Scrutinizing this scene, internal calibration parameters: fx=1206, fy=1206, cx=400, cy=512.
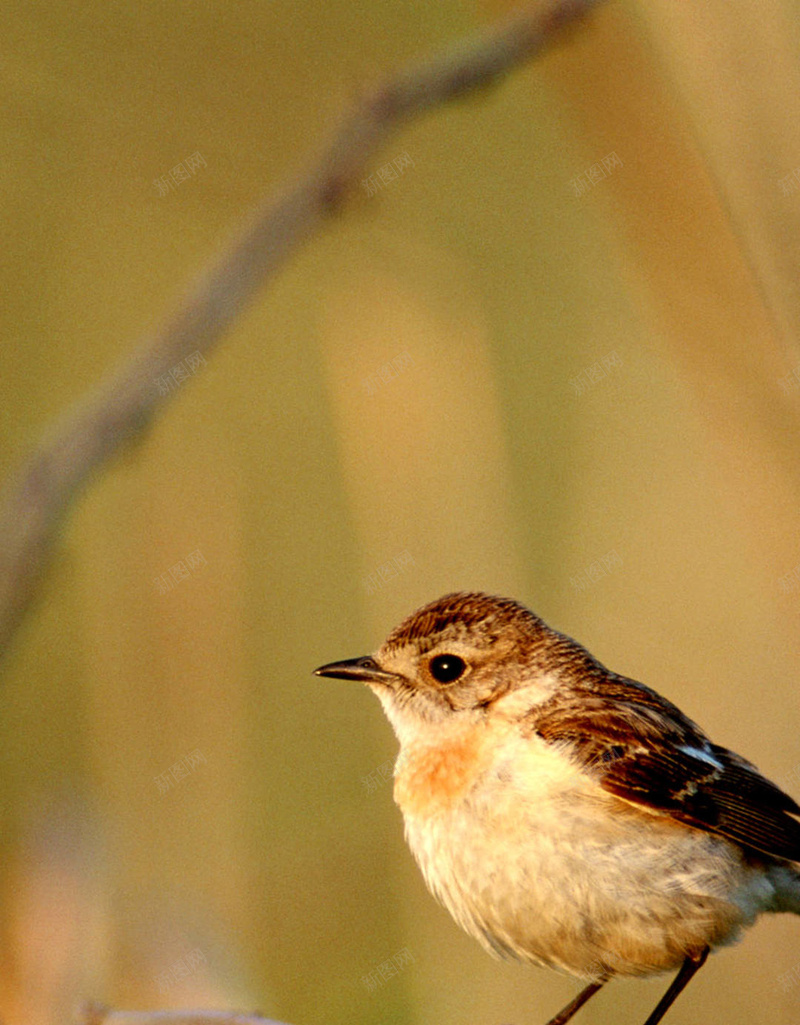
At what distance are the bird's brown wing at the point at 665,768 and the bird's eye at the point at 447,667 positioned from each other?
0.89 feet

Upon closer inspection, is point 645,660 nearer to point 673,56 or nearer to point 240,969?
point 240,969

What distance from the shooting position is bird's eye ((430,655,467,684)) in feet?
12.1

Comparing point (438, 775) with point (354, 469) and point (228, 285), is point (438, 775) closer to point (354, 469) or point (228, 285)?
point (354, 469)

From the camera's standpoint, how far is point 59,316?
4578mm

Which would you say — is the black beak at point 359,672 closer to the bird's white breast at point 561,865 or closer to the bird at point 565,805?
the bird at point 565,805

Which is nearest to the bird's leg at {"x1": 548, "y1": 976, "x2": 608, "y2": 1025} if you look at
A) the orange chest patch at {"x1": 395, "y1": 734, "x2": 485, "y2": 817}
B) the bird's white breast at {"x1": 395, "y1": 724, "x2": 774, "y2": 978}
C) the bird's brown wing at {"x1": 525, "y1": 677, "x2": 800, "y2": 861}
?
Result: the bird's white breast at {"x1": 395, "y1": 724, "x2": 774, "y2": 978}

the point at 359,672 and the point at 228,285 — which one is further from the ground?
the point at 228,285

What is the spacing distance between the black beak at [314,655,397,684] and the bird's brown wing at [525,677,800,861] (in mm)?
473

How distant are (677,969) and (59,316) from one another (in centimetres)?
313

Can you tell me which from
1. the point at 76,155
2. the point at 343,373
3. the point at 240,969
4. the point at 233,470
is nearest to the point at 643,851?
the point at 240,969

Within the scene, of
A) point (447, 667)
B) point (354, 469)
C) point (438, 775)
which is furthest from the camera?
point (354, 469)

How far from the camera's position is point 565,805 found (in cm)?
324

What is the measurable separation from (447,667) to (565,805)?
0.62m

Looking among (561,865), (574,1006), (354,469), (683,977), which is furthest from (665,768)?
(354,469)
